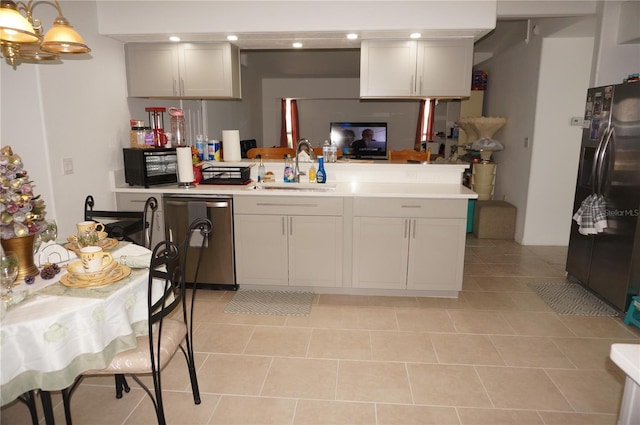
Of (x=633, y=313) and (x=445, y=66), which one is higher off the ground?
(x=445, y=66)

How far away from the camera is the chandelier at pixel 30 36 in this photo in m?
1.64

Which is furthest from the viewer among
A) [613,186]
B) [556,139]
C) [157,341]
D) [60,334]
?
[556,139]

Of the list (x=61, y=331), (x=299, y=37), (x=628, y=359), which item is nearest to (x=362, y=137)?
(x=299, y=37)

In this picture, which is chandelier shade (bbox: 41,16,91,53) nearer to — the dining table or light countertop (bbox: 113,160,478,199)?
the dining table

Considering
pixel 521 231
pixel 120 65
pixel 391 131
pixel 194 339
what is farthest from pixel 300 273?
pixel 391 131

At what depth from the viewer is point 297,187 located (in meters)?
3.56

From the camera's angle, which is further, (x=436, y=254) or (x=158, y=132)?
(x=158, y=132)

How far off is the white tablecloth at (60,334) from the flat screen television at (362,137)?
26.5 feet

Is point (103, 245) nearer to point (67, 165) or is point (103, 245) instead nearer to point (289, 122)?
point (67, 165)

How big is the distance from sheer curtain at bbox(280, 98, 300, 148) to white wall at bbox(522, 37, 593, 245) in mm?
5626

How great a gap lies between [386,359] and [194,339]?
1.27 metres

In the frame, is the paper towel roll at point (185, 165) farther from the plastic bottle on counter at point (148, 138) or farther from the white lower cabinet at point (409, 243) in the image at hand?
the white lower cabinet at point (409, 243)

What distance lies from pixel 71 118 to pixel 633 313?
4229 mm

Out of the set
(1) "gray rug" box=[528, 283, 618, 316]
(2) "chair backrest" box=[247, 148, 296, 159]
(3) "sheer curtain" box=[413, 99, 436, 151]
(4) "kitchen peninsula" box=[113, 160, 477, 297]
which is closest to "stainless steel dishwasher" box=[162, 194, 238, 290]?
(4) "kitchen peninsula" box=[113, 160, 477, 297]
